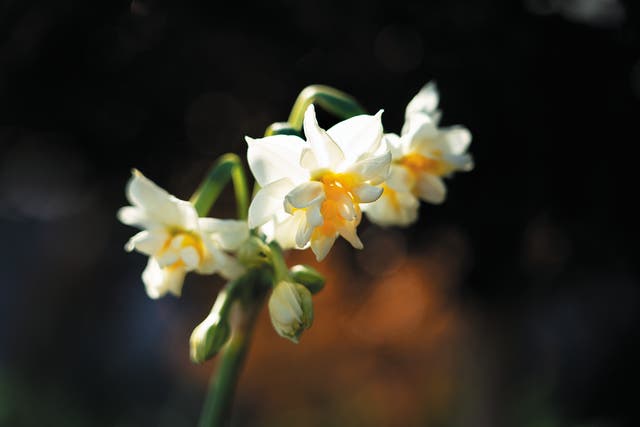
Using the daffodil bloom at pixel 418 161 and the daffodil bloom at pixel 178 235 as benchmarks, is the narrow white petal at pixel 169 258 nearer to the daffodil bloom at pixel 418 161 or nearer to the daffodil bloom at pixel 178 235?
the daffodil bloom at pixel 178 235

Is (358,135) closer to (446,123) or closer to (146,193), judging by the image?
(146,193)

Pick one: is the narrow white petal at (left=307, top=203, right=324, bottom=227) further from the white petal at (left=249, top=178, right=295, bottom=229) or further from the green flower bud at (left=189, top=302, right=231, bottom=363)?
the green flower bud at (left=189, top=302, right=231, bottom=363)

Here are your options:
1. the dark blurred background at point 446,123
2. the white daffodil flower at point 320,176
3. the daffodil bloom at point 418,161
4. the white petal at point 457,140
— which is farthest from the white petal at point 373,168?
the dark blurred background at point 446,123

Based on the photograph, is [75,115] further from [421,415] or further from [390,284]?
[421,415]

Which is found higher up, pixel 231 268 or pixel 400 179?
pixel 400 179

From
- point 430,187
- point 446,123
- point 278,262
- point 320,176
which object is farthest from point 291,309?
point 446,123

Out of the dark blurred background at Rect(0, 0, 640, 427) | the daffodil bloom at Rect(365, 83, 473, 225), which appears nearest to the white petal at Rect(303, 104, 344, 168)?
the daffodil bloom at Rect(365, 83, 473, 225)
